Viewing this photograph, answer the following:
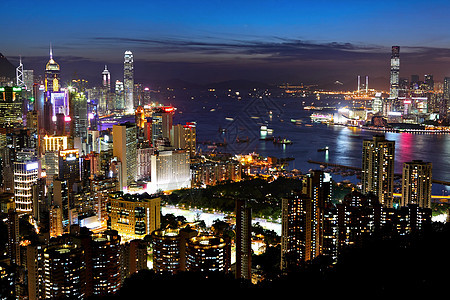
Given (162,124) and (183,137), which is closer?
(183,137)

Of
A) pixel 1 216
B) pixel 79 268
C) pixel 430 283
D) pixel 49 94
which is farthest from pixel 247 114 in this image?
pixel 430 283

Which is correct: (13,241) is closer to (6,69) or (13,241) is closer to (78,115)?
(78,115)

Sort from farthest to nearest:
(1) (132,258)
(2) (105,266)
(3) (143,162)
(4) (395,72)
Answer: (4) (395,72), (3) (143,162), (1) (132,258), (2) (105,266)

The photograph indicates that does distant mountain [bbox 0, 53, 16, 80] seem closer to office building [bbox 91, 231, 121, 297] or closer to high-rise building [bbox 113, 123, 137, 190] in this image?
high-rise building [bbox 113, 123, 137, 190]

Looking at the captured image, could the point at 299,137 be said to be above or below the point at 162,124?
below

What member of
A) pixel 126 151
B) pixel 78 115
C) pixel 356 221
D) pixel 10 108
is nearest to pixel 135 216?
pixel 356 221

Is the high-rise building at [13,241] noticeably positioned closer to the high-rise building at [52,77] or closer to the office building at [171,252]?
the office building at [171,252]

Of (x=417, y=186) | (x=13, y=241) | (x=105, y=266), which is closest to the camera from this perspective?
(x=105, y=266)
